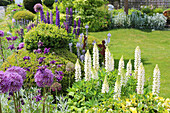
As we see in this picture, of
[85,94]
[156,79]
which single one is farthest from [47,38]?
[156,79]

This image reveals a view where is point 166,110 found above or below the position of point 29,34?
below

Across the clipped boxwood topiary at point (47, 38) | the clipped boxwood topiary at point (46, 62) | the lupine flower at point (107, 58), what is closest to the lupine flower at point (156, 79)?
the lupine flower at point (107, 58)

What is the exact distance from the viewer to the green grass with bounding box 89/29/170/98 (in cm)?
632

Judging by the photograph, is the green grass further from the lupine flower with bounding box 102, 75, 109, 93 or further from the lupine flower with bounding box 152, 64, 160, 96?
the lupine flower with bounding box 102, 75, 109, 93

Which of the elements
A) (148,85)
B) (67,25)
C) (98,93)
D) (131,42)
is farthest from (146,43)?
(98,93)

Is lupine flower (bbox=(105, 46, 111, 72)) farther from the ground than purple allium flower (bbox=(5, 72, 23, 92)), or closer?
closer

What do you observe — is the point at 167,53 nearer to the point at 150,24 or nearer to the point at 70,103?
the point at 150,24

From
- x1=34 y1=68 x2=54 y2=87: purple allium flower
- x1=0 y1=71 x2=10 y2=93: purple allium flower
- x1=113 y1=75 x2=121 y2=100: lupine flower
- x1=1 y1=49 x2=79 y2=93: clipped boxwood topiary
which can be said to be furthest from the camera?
x1=1 y1=49 x2=79 y2=93: clipped boxwood topiary

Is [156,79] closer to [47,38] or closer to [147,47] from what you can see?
[47,38]

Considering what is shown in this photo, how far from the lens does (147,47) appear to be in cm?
927

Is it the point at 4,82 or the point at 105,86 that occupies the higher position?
the point at 4,82

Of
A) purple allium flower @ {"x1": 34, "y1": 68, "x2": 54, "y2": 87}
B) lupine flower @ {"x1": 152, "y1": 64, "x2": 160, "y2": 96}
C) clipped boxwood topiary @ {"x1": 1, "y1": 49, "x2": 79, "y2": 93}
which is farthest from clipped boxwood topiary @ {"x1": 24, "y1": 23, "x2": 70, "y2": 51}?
purple allium flower @ {"x1": 34, "y1": 68, "x2": 54, "y2": 87}

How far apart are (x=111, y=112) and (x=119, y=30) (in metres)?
9.95

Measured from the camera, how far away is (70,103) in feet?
11.1
